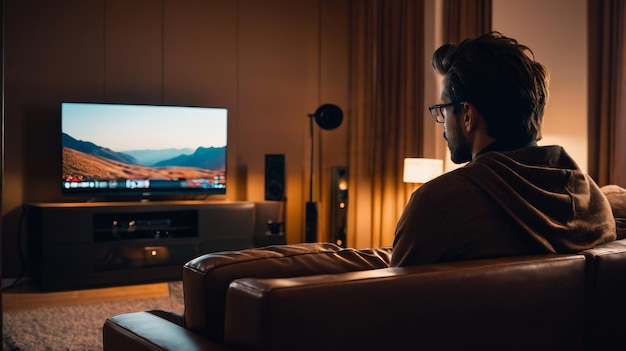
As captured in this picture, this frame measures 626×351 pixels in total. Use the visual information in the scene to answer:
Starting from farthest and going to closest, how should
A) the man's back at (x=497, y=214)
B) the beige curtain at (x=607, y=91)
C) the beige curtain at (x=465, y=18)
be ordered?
the beige curtain at (x=465, y=18)
the beige curtain at (x=607, y=91)
the man's back at (x=497, y=214)

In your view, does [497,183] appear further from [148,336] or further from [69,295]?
[69,295]

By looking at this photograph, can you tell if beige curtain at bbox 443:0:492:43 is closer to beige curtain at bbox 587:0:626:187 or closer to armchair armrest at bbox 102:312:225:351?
beige curtain at bbox 587:0:626:187

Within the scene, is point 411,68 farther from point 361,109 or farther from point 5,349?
point 5,349

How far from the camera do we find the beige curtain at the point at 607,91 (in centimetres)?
367

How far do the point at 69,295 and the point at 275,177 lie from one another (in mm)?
1975

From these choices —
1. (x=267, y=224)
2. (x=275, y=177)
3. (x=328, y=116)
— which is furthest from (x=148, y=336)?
(x=328, y=116)

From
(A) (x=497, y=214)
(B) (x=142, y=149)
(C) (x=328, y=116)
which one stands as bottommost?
(A) (x=497, y=214)

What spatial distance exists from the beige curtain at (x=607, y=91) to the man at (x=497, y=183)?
8.52 ft

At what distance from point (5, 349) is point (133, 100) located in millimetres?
2755

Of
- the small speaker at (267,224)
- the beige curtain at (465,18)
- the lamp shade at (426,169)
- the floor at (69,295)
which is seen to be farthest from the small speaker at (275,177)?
the beige curtain at (465,18)

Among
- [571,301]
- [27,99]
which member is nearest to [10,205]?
[27,99]

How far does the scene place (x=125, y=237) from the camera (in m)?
4.82

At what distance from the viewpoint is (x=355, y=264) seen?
3.71 ft

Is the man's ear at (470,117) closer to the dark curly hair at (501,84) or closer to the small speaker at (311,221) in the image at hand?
the dark curly hair at (501,84)
